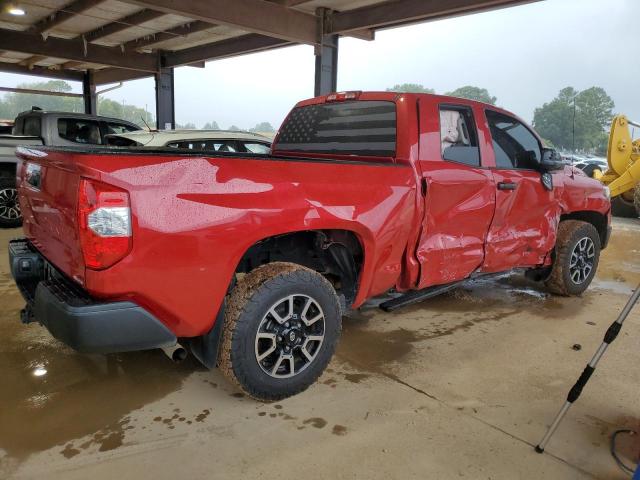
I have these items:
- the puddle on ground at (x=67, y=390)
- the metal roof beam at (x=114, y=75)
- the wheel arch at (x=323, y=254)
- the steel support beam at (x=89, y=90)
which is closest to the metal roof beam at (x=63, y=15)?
the metal roof beam at (x=114, y=75)

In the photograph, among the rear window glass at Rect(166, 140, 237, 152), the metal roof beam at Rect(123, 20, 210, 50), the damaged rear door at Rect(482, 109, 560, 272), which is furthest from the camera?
the metal roof beam at Rect(123, 20, 210, 50)

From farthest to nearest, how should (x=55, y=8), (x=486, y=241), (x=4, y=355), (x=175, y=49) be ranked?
(x=175, y=49) < (x=55, y=8) < (x=486, y=241) < (x=4, y=355)

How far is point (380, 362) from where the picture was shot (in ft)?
10.5

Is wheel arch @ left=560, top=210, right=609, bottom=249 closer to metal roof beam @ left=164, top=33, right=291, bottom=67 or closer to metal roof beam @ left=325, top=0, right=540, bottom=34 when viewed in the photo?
metal roof beam @ left=325, top=0, right=540, bottom=34

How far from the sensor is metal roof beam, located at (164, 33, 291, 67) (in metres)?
11.2

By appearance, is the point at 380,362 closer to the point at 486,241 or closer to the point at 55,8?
the point at 486,241

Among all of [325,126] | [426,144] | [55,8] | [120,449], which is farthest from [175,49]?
[120,449]

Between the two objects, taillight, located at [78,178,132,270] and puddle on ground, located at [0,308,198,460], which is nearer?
taillight, located at [78,178,132,270]

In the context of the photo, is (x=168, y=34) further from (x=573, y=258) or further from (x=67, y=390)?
(x=67, y=390)

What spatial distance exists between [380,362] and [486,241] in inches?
49.1

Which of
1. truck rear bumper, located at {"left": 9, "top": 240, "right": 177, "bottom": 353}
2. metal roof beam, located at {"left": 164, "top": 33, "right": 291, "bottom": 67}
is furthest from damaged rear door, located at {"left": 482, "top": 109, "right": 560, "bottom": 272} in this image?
metal roof beam, located at {"left": 164, "top": 33, "right": 291, "bottom": 67}

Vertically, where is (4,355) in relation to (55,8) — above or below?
below

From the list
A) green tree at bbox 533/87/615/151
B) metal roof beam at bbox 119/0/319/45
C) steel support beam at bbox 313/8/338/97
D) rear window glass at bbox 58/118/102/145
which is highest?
metal roof beam at bbox 119/0/319/45

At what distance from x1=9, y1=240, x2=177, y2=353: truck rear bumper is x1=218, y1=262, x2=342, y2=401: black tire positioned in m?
0.36
